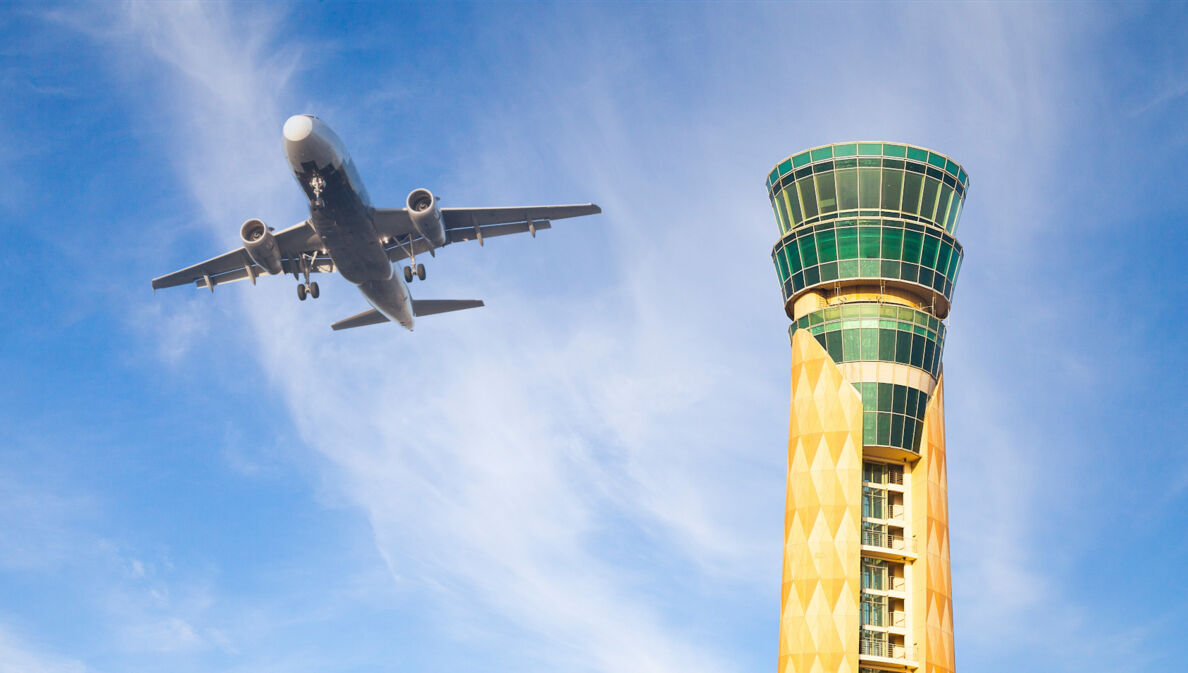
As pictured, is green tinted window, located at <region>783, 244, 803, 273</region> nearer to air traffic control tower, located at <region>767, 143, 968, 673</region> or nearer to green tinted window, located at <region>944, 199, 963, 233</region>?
air traffic control tower, located at <region>767, 143, 968, 673</region>

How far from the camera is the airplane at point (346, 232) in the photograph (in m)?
86.5

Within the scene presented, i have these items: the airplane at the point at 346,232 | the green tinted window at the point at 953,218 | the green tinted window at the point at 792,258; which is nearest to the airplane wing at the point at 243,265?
the airplane at the point at 346,232

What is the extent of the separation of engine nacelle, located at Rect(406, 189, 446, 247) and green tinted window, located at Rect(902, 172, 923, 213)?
3944cm

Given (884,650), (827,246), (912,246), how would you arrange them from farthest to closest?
(827,246) < (912,246) < (884,650)

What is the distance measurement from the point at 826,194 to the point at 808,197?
1.67 m

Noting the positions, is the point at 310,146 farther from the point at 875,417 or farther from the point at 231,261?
the point at 875,417

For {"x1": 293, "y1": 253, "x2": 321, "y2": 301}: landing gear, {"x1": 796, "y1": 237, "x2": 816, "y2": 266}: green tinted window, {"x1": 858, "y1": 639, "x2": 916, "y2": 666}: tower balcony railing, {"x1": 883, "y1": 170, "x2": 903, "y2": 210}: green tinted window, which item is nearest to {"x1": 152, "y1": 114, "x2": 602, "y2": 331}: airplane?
{"x1": 293, "y1": 253, "x2": 321, "y2": 301}: landing gear

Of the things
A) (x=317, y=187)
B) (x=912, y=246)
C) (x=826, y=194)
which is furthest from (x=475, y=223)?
(x=912, y=246)

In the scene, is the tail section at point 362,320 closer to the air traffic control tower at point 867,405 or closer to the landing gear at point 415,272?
the landing gear at point 415,272

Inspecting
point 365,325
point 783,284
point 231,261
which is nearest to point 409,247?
point 231,261

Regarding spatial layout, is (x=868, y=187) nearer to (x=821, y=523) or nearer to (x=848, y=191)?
(x=848, y=191)

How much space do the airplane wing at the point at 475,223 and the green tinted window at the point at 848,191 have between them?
76.6 ft

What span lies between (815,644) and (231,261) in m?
52.4

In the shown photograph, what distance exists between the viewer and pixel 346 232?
92188 millimetres
